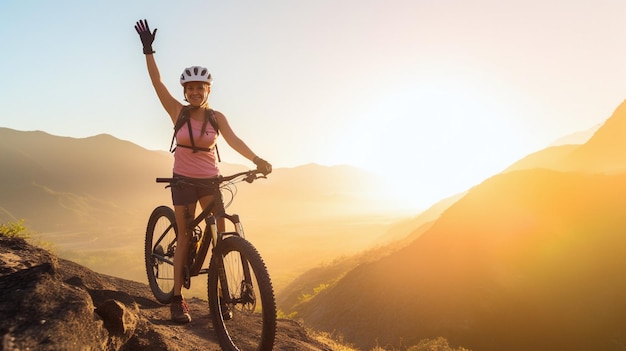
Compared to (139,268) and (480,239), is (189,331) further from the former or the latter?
(139,268)

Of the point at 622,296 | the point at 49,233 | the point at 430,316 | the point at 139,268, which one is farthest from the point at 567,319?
the point at 49,233

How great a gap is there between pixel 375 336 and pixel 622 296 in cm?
1038

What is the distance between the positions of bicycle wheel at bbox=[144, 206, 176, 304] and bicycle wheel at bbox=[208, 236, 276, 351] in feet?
6.20

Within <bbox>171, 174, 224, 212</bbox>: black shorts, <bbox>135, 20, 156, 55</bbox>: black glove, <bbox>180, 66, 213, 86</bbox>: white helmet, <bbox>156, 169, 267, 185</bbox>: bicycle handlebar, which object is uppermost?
<bbox>135, 20, 156, 55</bbox>: black glove

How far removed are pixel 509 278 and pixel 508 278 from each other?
0.04 metres

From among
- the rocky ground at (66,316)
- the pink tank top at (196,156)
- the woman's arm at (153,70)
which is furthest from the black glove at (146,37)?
the rocky ground at (66,316)

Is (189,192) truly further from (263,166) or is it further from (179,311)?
(179,311)

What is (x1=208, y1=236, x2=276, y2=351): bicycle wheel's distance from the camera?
4.08 meters

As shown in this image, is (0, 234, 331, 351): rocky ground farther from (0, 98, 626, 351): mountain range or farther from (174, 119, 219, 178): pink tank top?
(0, 98, 626, 351): mountain range

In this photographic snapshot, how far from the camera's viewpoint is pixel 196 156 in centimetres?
521

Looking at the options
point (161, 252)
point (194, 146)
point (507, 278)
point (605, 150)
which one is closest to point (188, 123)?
point (194, 146)

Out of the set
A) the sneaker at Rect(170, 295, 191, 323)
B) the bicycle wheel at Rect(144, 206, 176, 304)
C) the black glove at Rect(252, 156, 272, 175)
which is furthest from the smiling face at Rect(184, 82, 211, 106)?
the sneaker at Rect(170, 295, 191, 323)

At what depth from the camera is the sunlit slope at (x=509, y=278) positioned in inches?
647

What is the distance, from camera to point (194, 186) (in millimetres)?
5207
